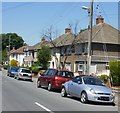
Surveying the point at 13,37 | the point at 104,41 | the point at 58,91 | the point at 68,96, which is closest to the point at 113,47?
the point at 104,41

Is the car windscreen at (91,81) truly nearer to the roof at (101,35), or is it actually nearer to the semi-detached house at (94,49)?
the semi-detached house at (94,49)

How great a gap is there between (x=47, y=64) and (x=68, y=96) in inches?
1553

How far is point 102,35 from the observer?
49344mm

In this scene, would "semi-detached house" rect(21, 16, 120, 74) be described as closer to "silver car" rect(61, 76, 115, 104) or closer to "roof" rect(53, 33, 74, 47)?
"roof" rect(53, 33, 74, 47)

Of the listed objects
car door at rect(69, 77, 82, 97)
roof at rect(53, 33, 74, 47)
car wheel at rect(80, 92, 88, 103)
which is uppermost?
roof at rect(53, 33, 74, 47)

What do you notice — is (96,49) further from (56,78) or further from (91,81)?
(91,81)

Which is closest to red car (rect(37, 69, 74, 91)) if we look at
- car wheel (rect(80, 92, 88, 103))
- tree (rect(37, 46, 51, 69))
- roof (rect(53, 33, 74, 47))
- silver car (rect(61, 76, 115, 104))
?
silver car (rect(61, 76, 115, 104))

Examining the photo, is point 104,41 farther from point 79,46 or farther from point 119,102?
point 119,102

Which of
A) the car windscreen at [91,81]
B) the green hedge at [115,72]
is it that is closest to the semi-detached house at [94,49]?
the green hedge at [115,72]

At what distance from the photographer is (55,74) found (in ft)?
76.7

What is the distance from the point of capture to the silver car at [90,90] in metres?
16.2

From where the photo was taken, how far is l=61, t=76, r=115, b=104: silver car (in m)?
→ 16.2

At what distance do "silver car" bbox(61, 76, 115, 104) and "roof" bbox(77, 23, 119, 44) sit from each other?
29.1 m

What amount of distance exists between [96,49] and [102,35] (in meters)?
2.77
